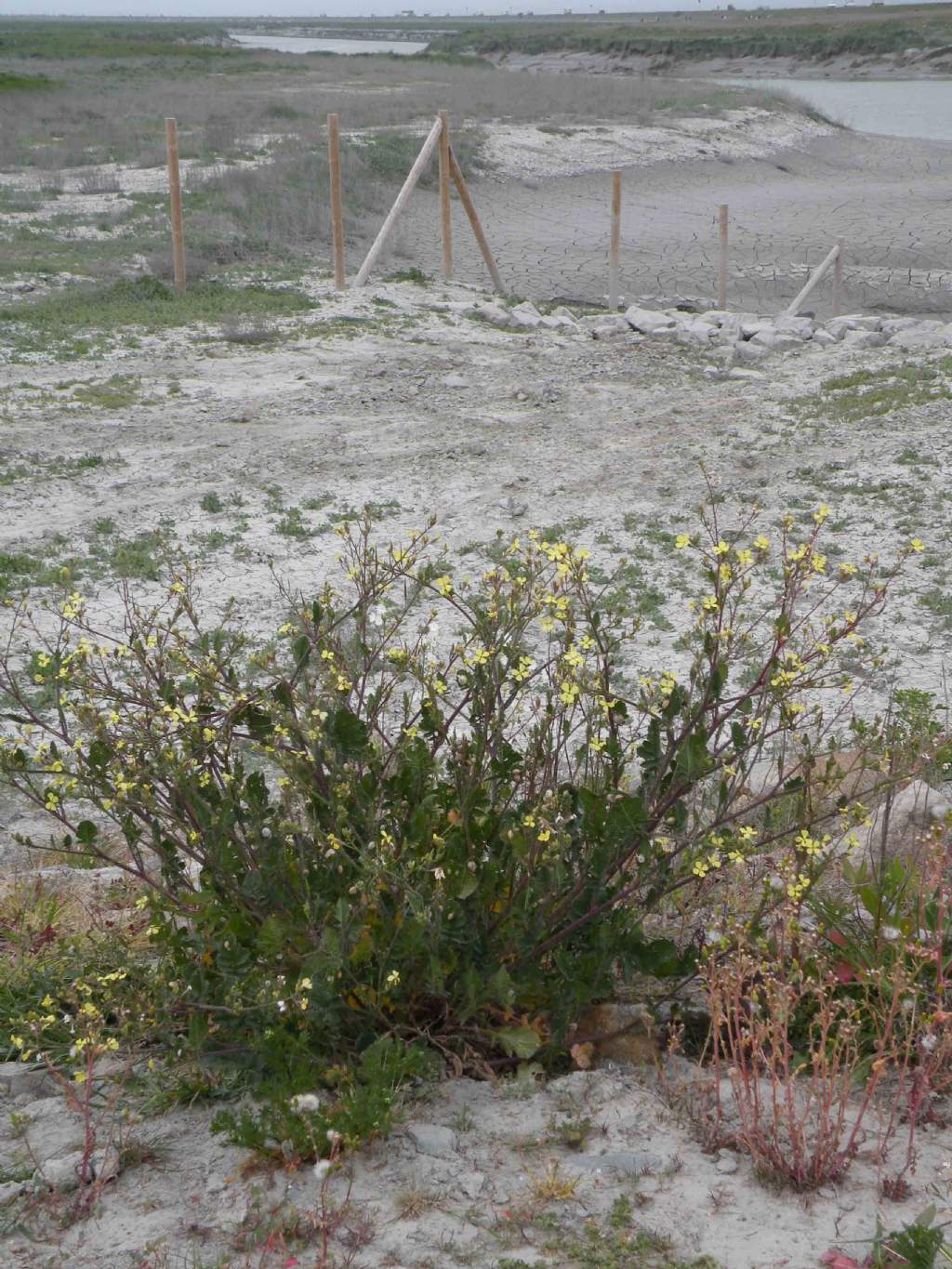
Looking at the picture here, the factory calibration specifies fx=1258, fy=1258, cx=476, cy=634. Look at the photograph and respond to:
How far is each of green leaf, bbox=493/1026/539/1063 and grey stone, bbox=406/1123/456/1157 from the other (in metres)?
0.22

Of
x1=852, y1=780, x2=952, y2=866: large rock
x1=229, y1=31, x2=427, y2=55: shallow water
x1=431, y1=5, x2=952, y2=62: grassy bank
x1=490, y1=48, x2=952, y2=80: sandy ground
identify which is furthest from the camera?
x1=229, y1=31, x2=427, y2=55: shallow water

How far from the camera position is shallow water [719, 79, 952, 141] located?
40.9 metres

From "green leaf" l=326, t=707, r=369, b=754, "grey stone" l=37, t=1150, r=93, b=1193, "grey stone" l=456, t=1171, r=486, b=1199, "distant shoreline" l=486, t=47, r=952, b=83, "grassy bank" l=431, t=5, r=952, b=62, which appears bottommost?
"grey stone" l=37, t=1150, r=93, b=1193

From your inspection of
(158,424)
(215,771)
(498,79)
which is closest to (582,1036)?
(215,771)

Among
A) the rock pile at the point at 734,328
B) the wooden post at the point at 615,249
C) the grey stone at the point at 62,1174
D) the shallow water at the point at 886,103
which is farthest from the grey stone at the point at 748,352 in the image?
the shallow water at the point at 886,103

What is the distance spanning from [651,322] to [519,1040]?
10.9 m

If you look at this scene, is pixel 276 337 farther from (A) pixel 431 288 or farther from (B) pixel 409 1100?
(B) pixel 409 1100

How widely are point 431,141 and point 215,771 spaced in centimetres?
1261

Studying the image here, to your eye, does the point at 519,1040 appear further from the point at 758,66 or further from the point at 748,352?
the point at 758,66

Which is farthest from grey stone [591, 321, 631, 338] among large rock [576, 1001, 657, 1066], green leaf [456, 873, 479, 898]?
green leaf [456, 873, 479, 898]

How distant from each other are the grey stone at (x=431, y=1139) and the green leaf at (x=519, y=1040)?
22cm

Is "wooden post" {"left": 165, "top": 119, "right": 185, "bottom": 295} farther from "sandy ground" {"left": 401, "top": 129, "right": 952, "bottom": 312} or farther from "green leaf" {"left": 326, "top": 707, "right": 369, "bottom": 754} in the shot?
"green leaf" {"left": 326, "top": 707, "right": 369, "bottom": 754}

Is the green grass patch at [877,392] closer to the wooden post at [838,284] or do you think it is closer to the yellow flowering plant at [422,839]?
the wooden post at [838,284]

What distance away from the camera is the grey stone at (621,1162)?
2260 millimetres
